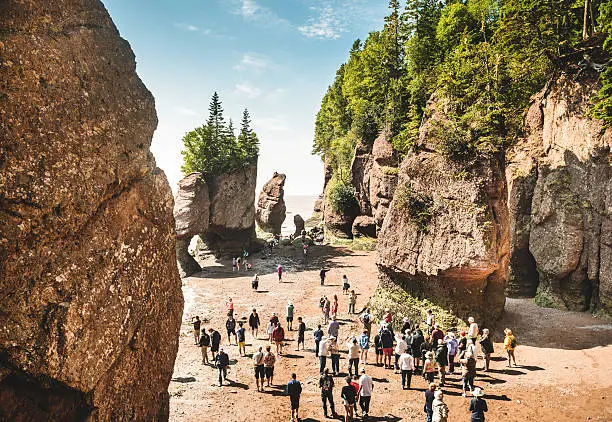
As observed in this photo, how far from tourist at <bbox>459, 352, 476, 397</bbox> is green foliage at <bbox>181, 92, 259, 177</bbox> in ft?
114

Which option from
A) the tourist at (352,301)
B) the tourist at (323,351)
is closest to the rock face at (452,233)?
the tourist at (352,301)

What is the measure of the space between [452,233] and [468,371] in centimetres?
656

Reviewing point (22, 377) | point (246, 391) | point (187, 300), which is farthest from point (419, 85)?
point (22, 377)

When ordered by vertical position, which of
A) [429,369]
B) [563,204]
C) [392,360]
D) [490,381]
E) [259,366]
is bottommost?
[392,360]

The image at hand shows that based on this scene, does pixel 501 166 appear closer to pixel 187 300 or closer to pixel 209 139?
pixel 187 300

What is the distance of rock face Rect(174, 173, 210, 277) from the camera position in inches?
1444

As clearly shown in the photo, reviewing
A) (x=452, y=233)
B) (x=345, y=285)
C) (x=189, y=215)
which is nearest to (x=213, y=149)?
(x=189, y=215)

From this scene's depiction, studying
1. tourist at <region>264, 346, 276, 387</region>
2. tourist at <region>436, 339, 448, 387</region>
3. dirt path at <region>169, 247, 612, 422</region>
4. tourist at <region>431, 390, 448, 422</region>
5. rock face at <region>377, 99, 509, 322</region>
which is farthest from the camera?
rock face at <region>377, 99, 509, 322</region>

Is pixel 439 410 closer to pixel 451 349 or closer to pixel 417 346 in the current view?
pixel 417 346

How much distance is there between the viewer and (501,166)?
58.1 ft

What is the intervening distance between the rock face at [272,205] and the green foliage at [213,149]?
1008 cm

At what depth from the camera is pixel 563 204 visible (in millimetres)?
22125

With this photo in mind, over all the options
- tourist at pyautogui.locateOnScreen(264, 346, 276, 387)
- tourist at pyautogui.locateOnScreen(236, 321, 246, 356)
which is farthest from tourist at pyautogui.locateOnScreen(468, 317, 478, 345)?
tourist at pyautogui.locateOnScreen(236, 321, 246, 356)

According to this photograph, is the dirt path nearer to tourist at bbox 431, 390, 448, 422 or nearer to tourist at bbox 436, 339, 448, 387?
tourist at bbox 436, 339, 448, 387
